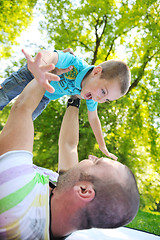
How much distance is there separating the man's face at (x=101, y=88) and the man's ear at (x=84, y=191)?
0.99 m

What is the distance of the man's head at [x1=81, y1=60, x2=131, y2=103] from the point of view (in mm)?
1710

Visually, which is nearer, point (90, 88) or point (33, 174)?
point (33, 174)

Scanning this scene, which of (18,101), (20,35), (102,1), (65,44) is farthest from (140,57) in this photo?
(18,101)

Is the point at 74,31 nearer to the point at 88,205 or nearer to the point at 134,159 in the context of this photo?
the point at 134,159

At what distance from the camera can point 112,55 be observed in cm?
804

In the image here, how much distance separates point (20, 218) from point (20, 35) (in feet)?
27.1

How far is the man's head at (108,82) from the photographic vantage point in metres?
1.71

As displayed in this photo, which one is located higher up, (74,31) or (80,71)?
(74,31)

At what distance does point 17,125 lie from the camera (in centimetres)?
94

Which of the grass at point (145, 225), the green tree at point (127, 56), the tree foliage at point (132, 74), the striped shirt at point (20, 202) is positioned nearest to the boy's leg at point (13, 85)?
the striped shirt at point (20, 202)

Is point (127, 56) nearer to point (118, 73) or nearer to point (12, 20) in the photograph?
point (12, 20)

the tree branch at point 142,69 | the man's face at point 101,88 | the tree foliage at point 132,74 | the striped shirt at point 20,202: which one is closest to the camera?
the striped shirt at point 20,202

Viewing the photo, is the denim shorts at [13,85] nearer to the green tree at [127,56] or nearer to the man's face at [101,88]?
the man's face at [101,88]

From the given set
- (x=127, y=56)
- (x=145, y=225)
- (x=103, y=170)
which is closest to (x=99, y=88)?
(x=103, y=170)
